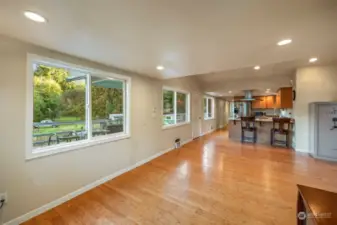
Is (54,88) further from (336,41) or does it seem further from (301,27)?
(336,41)

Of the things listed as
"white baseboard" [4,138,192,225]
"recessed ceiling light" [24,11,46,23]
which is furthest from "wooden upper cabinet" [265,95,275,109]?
"recessed ceiling light" [24,11,46,23]

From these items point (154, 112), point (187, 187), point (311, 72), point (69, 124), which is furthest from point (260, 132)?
point (69, 124)

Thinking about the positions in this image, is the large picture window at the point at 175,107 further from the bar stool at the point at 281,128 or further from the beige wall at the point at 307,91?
the beige wall at the point at 307,91

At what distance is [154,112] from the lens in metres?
4.73

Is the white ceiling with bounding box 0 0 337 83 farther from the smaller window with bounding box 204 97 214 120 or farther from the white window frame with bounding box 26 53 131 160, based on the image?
the smaller window with bounding box 204 97 214 120

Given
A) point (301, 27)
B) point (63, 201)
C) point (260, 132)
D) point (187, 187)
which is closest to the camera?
point (301, 27)

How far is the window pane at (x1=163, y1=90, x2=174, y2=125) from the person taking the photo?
5491mm

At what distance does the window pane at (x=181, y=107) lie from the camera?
6355mm

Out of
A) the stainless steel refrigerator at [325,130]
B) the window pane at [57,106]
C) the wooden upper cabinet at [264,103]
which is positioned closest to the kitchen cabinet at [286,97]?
the stainless steel refrigerator at [325,130]

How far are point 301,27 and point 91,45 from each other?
2480 millimetres

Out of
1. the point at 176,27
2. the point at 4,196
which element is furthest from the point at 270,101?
the point at 4,196

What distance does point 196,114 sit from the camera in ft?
25.0

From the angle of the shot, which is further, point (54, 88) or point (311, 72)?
point (311, 72)

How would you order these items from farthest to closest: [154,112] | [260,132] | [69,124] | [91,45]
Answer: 1. [260,132]
2. [154,112]
3. [69,124]
4. [91,45]
